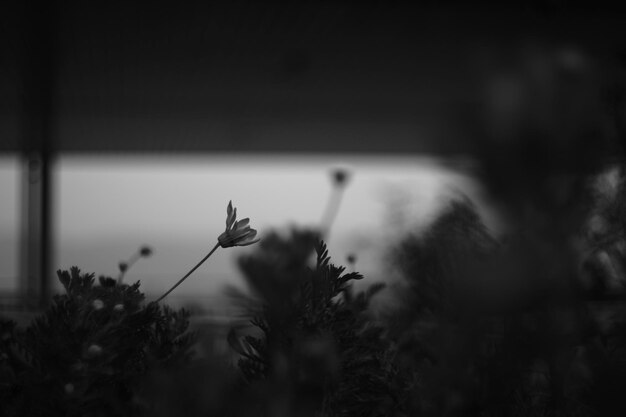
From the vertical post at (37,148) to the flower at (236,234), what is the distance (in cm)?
433

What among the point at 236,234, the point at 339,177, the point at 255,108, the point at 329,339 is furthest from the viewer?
the point at 255,108

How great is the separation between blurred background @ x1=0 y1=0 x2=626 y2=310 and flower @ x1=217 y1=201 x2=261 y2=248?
0.27 metres

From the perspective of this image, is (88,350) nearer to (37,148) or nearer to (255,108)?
(255,108)

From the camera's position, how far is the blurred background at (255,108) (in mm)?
352

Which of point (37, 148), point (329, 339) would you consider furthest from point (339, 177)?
point (37, 148)

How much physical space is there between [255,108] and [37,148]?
8.79ft

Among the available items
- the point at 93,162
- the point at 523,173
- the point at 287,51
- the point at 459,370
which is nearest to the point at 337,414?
the point at 459,370

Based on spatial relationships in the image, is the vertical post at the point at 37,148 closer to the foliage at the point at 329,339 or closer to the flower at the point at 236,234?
the flower at the point at 236,234

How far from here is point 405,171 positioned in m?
11.0

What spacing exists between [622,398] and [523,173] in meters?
0.16

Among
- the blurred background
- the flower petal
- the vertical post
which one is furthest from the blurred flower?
the vertical post

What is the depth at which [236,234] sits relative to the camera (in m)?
0.69

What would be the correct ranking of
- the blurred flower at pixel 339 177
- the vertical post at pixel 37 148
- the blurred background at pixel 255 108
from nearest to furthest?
the blurred background at pixel 255 108
the blurred flower at pixel 339 177
the vertical post at pixel 37 148

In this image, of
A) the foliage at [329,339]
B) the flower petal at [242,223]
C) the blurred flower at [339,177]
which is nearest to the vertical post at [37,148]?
the blurred flower at [339,177]
